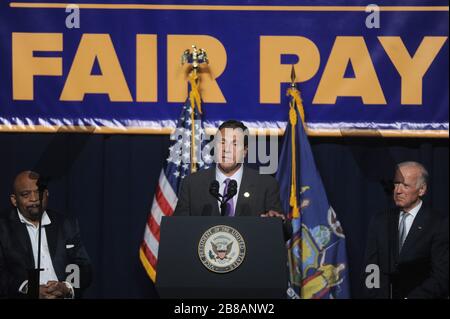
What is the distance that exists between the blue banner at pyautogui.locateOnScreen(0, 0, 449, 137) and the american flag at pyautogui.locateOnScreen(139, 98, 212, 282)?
→ 0.52 ft

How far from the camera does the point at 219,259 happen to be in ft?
12.8

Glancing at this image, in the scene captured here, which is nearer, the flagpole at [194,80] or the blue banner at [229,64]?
the flagpole at [194,80]

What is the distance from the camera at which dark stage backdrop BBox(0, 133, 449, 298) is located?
234 inches

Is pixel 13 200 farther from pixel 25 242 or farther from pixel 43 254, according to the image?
pixel 43 254

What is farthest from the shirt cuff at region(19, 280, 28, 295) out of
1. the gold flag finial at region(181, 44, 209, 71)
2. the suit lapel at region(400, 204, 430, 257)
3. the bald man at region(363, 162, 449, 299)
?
the suit lapel at region(400, 204, 430, 257)

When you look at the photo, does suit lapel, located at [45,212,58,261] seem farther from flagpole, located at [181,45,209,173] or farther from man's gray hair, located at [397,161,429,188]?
man's gray hair, located at [397,161,429,188]

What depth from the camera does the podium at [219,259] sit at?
3.87 metres

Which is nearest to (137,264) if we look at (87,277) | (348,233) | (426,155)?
(87,277)

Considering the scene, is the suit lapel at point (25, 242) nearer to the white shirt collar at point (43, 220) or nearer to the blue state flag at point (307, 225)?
the white shirt collar at point (43, 220)

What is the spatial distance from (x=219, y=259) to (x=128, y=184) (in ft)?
7.28

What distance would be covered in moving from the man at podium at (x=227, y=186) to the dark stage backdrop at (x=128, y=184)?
3.58 feet

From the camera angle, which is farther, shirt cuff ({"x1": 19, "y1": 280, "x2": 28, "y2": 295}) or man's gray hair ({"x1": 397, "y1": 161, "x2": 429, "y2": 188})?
man's gray hair ({"x1": 397, "y1": 161, "x2": 429, "y2": 188})

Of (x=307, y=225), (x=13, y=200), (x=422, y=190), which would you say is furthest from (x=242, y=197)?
(x=13, y=200)

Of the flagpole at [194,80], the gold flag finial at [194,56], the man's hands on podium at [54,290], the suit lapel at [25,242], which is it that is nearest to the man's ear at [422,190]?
the flagpole at [194,80]
